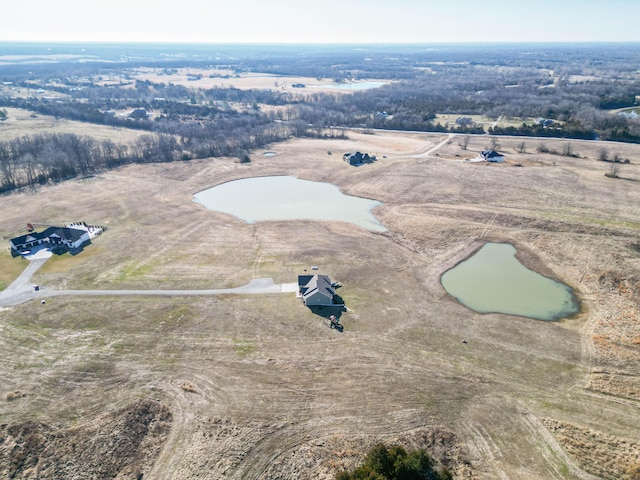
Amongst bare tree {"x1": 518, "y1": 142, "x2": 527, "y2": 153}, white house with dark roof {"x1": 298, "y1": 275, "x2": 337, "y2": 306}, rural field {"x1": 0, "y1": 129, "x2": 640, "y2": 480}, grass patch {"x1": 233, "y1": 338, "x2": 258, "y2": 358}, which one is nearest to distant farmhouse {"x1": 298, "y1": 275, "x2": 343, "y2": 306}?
white house with dark roof {"x1": 298, "y1": 275, "x2": 337, "y2": 306}

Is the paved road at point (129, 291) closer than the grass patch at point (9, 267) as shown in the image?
Yes

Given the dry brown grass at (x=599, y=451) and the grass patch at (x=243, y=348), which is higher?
the dry brown grass at (x=599, y=451)

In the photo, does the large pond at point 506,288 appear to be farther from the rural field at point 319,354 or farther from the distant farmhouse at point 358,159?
the distant farmhouse at point 358,159

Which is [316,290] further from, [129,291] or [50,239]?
[50,239]

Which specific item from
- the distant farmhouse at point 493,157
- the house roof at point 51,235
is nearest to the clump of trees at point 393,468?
the house roof at point 51,235

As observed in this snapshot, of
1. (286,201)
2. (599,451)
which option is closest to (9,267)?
(286,201)
